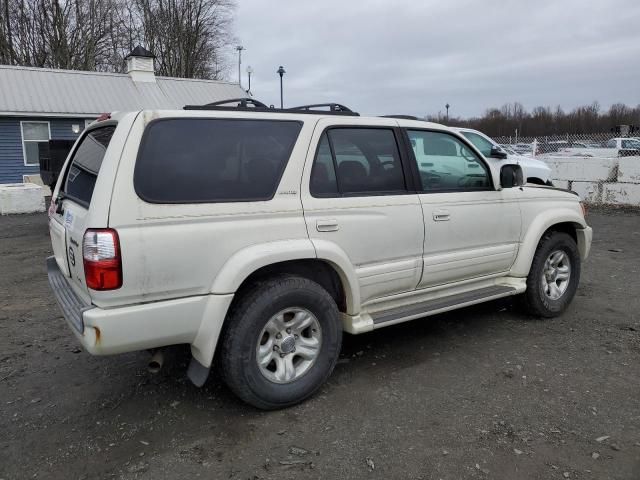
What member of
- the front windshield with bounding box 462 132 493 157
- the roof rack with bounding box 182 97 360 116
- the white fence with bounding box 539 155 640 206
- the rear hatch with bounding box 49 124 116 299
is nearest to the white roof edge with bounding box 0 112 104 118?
the front windshield with bounding box 462 132 493 157

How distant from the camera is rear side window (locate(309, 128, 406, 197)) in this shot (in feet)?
11.3

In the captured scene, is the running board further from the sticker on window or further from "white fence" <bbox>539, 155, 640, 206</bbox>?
"white fence" <bbox>539, 155, 640, 206</bbox>

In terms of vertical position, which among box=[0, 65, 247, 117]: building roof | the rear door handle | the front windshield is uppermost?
box=[0, 65, 247, 117]: building roof

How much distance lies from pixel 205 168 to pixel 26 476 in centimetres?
185

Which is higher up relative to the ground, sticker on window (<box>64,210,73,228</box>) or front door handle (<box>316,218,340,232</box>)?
sticker on window (<box>64,210,73,228</box>)

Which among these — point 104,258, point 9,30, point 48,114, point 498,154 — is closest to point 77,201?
point 104,258

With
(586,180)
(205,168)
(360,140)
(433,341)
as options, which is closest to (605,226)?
(586,180)

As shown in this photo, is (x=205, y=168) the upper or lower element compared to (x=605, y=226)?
upper

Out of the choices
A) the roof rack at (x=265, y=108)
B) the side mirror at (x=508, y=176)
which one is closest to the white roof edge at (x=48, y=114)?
the roof rack at (x=265, y=108)

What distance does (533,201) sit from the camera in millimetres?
4609

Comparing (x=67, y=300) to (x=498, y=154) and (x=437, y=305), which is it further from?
(x=498, y=154)

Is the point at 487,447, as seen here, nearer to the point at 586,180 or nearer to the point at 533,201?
the point at 533,201

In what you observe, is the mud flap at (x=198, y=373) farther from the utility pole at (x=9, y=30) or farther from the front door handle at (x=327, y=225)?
the utility pole at (x=9, y=30)

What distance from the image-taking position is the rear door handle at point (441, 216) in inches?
153
